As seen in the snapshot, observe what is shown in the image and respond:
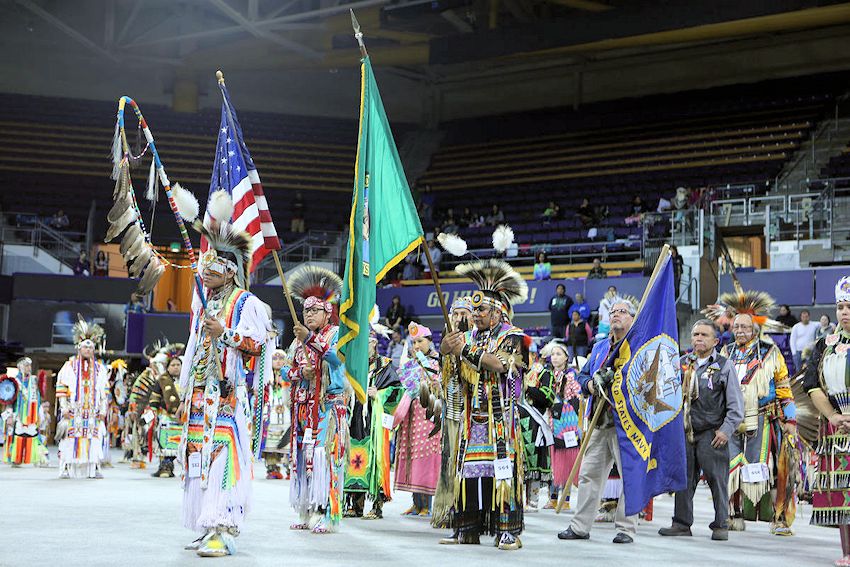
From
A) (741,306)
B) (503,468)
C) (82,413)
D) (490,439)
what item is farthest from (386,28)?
(503,468)

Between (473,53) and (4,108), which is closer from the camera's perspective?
(473,53)

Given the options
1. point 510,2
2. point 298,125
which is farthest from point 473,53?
point 298,125

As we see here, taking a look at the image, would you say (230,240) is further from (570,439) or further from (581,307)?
(581,307)

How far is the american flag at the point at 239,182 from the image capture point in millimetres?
7754

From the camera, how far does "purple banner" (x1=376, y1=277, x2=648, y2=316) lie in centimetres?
1998

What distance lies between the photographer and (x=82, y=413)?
13.8m

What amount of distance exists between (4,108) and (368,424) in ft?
80.0

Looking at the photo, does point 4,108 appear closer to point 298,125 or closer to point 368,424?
point 298,125

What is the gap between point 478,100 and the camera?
33.9 meters

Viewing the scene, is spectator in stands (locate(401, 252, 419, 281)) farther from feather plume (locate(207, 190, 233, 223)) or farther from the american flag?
feather plume (locate(207, 190, 233, 223))

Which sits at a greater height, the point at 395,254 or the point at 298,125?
the point at 298,125

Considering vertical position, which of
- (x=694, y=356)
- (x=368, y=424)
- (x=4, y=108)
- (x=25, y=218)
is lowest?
(x=368, y=424)

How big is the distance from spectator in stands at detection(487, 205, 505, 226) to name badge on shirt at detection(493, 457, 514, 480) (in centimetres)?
1952

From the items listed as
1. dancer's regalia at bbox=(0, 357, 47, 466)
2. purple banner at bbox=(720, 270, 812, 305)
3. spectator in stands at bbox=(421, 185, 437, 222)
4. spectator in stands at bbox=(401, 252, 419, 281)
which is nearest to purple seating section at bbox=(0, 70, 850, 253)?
spectator in stands at bbox=(421, 185, 437, 222)
